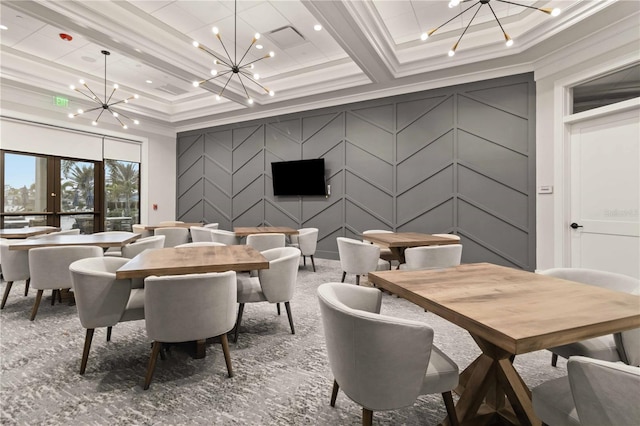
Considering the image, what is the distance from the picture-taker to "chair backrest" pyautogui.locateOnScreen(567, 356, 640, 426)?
812mm

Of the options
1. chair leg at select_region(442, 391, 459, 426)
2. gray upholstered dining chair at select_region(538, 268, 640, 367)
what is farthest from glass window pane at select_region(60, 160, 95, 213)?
gray upholstered dining chair at select_region(538, 268, 640, 367)

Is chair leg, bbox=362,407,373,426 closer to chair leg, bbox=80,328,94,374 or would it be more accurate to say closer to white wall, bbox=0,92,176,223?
chair leg, bbox=80,328,94,374

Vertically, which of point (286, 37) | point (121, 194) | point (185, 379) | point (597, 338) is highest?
point (286, 37)

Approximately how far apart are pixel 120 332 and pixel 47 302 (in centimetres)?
160

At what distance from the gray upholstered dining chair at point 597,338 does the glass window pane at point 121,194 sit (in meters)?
8.74

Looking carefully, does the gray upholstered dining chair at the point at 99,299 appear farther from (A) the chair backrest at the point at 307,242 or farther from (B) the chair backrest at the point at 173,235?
(B) the chair backrest at the point at 173,235

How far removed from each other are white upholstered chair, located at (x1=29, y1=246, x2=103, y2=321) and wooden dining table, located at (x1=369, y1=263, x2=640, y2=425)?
2888 millimetres

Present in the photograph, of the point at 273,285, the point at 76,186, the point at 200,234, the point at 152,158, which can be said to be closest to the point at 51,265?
the point at 273,285

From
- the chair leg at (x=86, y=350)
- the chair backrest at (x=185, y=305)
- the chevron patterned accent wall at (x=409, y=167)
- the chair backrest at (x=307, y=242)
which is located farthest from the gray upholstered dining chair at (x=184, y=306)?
the chevron patterned accent wall at (x=409, y=167)

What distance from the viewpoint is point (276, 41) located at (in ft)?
16.5

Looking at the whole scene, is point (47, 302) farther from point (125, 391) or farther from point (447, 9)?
point (447, 9)

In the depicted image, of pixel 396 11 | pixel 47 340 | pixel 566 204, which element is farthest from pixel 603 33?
pixel 47 340

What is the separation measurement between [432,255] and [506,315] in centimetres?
207

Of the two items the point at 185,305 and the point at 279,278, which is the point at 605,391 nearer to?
A: the point at 185,305
